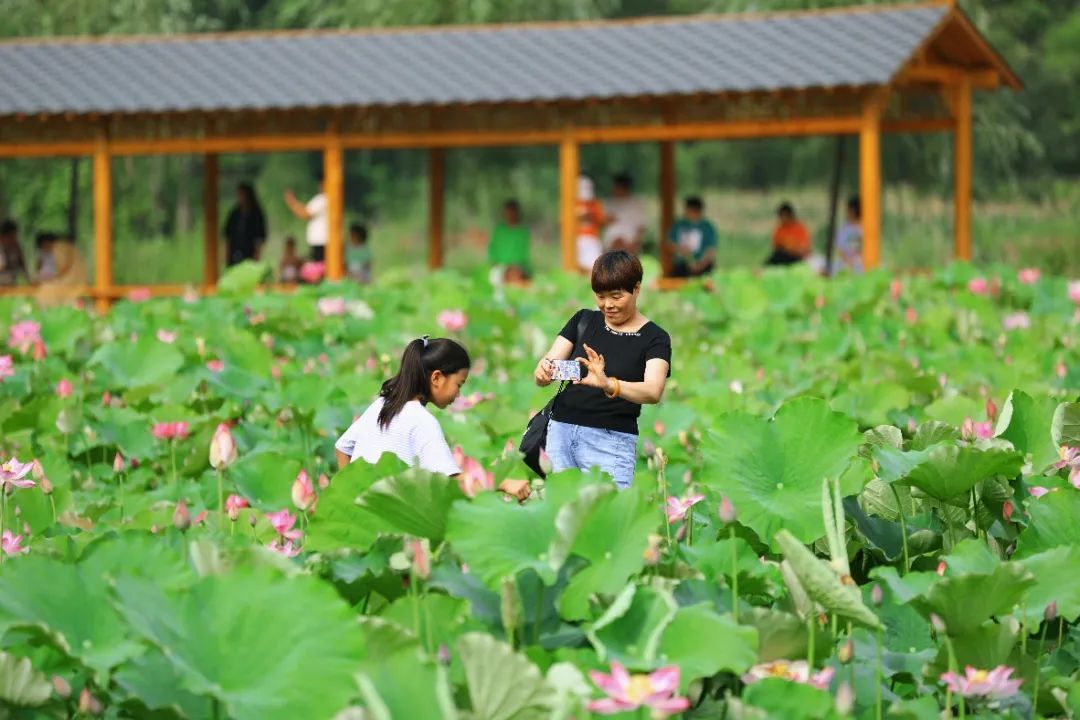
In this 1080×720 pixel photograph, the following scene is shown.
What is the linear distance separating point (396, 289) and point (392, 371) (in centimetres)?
459

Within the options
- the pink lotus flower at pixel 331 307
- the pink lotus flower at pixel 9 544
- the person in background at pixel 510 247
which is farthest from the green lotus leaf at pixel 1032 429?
the person in background at pixel 510 247

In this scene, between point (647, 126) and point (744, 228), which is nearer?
point (647, 126)

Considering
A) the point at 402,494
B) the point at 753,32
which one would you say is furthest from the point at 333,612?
the point at 753,32

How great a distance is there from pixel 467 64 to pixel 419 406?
35.8 ft

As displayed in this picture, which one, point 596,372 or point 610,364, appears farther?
point 610,364

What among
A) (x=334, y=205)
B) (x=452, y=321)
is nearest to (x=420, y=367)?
(x=452, y=321)

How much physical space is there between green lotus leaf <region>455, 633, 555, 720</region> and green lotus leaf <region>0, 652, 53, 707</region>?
Answer: 564mm

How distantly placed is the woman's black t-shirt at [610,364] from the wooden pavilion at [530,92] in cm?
907

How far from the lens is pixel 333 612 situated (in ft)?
8.03

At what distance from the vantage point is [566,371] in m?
3.98

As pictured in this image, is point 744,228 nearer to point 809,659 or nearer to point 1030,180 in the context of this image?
point 1030,180

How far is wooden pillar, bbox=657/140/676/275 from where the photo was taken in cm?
1545

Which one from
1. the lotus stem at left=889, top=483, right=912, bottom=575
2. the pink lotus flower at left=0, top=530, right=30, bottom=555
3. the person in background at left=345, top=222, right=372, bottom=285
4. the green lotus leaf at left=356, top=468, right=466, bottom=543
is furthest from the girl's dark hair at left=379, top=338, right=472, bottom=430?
the person in background at left=345, top=222, right=372, bottom=285

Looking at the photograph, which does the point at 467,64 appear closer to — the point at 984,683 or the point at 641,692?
the point at 984,683
